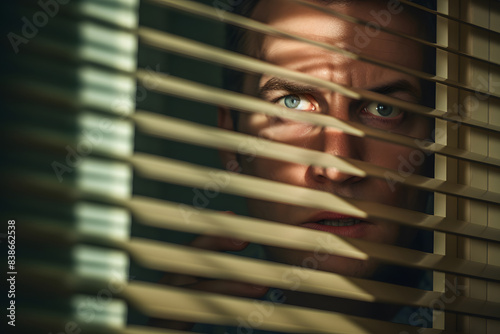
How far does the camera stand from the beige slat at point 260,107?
657 millimetres

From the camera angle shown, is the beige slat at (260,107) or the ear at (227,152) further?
the ear at (227,152)

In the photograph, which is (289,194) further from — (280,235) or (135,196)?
(135,196)

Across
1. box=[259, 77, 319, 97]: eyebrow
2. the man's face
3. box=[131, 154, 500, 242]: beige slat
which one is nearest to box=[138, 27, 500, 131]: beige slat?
box=[131, 154, 500, 242]: beige slat

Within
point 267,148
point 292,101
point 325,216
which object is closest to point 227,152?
point 292,101

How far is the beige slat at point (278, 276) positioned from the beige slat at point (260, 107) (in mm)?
211

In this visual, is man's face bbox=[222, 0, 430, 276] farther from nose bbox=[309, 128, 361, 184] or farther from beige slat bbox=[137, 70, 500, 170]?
beige slat bbox=[137, 70, 500, 170]

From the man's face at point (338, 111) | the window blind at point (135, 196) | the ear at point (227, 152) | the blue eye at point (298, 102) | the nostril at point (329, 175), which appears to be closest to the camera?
the window blind at point (135, 196)

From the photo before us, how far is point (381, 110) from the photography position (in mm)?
1251

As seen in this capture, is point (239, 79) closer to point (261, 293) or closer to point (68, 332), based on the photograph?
point (261, 293)

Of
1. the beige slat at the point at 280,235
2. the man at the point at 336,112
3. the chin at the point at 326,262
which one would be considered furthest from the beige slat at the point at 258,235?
the chin at the point at 326,262

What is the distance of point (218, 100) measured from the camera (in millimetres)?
680

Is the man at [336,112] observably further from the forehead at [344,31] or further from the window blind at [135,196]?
the window blind at [135,196]

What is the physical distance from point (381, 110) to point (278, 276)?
2.31ft

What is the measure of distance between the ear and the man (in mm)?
58
